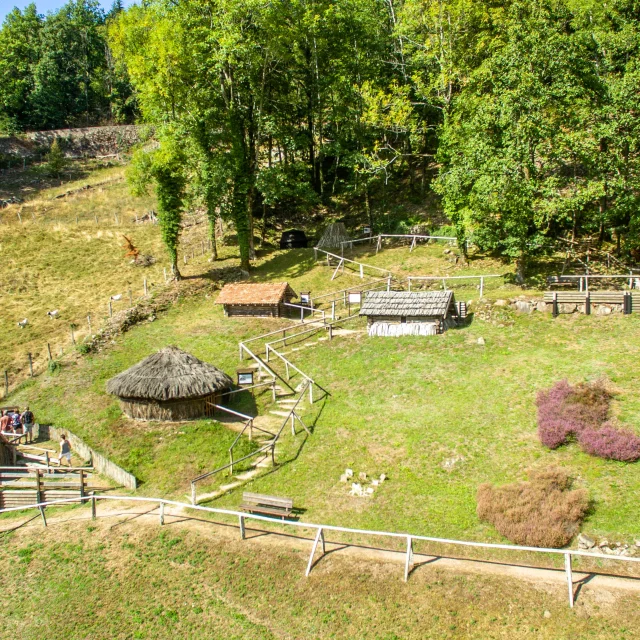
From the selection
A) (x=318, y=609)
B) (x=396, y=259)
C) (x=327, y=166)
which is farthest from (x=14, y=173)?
(x=318, y=609)

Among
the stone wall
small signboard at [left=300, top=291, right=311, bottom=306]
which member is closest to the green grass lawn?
small signboard at [left=300, top=291, right=311, bottom=306]

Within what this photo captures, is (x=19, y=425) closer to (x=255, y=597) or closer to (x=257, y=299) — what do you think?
(x=257, y=299)

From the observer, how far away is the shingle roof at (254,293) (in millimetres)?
37062

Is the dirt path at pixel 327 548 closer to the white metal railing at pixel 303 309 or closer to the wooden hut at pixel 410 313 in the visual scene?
the wooden hut at pixel 410 313

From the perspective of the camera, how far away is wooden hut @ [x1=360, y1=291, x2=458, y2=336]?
3131 centimetres

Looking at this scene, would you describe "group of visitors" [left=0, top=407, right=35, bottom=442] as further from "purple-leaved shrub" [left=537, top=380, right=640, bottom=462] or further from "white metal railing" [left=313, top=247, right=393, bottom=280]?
"purple-leaved shrub" [left=537, top=380, right=640, bottom=462]

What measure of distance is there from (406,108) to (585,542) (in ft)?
115

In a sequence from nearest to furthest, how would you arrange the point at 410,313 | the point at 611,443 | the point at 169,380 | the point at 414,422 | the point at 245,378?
the point at 611,443 → the point at 414,422 → the point at 169,380 → the point at 245,378 → the point at 410,313

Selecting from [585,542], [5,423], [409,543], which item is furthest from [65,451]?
[585,542]

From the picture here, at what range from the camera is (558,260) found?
38656 mm

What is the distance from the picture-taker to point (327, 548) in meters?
18.5

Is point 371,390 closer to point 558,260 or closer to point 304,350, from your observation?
point 304,350

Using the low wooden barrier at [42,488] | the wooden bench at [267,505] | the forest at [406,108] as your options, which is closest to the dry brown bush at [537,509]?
the wooden bench at [267,505]

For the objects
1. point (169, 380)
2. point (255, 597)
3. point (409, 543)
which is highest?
point (169, 380)
